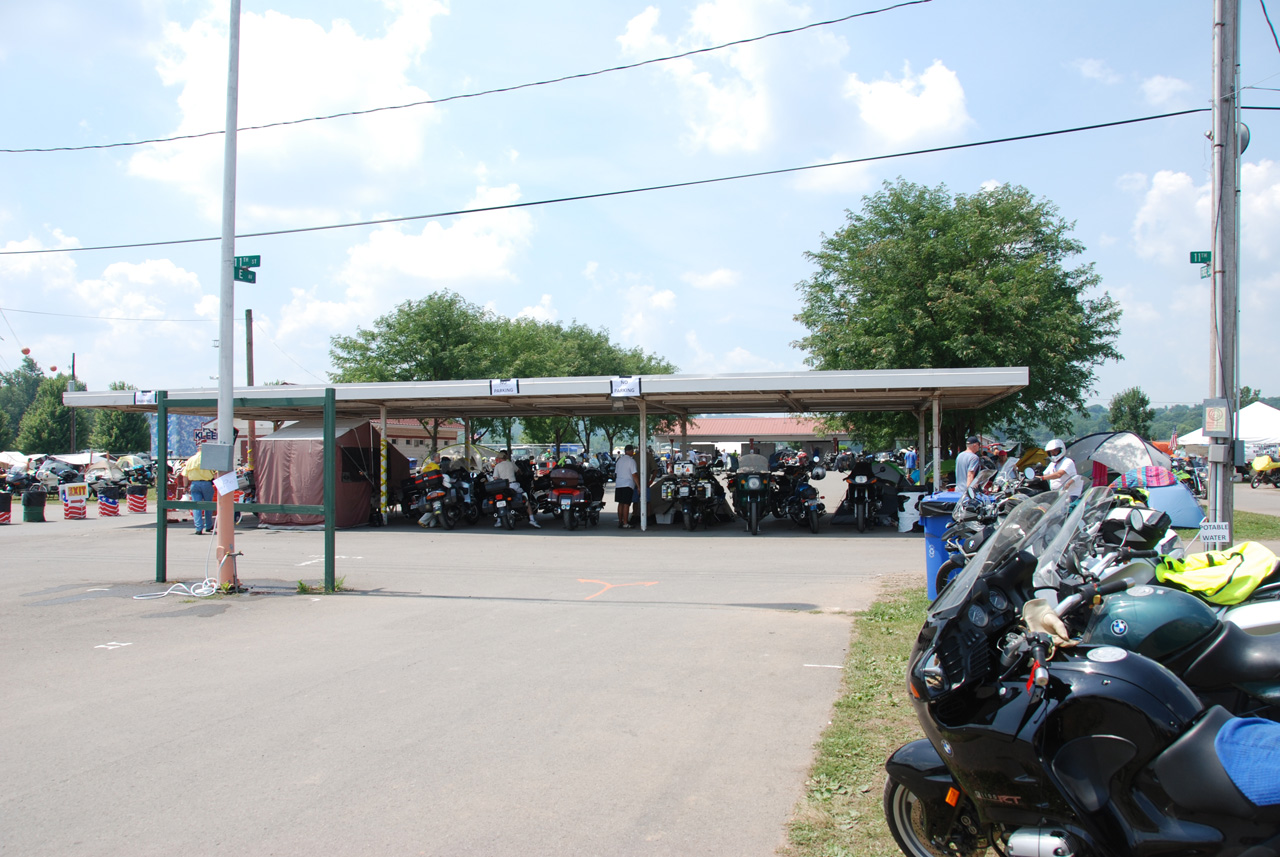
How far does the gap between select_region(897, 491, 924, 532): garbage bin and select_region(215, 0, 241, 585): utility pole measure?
501 inches

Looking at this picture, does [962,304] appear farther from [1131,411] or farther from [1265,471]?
[1131,411]

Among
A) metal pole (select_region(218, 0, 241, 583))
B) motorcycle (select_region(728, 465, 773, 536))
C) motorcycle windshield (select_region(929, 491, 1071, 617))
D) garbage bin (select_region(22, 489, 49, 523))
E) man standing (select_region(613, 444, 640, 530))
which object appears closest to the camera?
motorcycle windshield (select_region(929, 491, 1071, 617))

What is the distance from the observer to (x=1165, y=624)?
10.2 ft

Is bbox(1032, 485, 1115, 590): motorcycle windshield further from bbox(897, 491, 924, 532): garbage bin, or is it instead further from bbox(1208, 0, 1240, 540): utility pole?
bbox(897, 491, 924, 532): garbage bin

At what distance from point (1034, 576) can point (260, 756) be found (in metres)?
4.09

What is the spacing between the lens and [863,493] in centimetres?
1759

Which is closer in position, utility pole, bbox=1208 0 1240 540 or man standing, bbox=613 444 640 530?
utility pole, bbox=1208 0 1240 540

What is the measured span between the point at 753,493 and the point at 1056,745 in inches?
577

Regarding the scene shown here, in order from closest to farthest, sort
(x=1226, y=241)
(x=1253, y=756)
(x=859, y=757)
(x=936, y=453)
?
(x=1253, y=756) < (x=859, y=757) < (x=1226, y=241) < (x=936, y=453)

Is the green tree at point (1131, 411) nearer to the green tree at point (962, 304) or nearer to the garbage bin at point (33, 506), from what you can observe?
the green tree at point (962, 304)

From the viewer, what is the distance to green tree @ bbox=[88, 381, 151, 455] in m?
67.1

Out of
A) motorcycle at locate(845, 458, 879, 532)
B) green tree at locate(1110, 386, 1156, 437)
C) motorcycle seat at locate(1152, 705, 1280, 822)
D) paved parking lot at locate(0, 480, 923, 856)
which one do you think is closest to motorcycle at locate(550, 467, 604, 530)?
motorcycle at locate(845, 458, 879, 532)

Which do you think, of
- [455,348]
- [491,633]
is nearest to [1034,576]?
[491,633]

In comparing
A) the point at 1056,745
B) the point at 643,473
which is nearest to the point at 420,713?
the point at 1056,745
